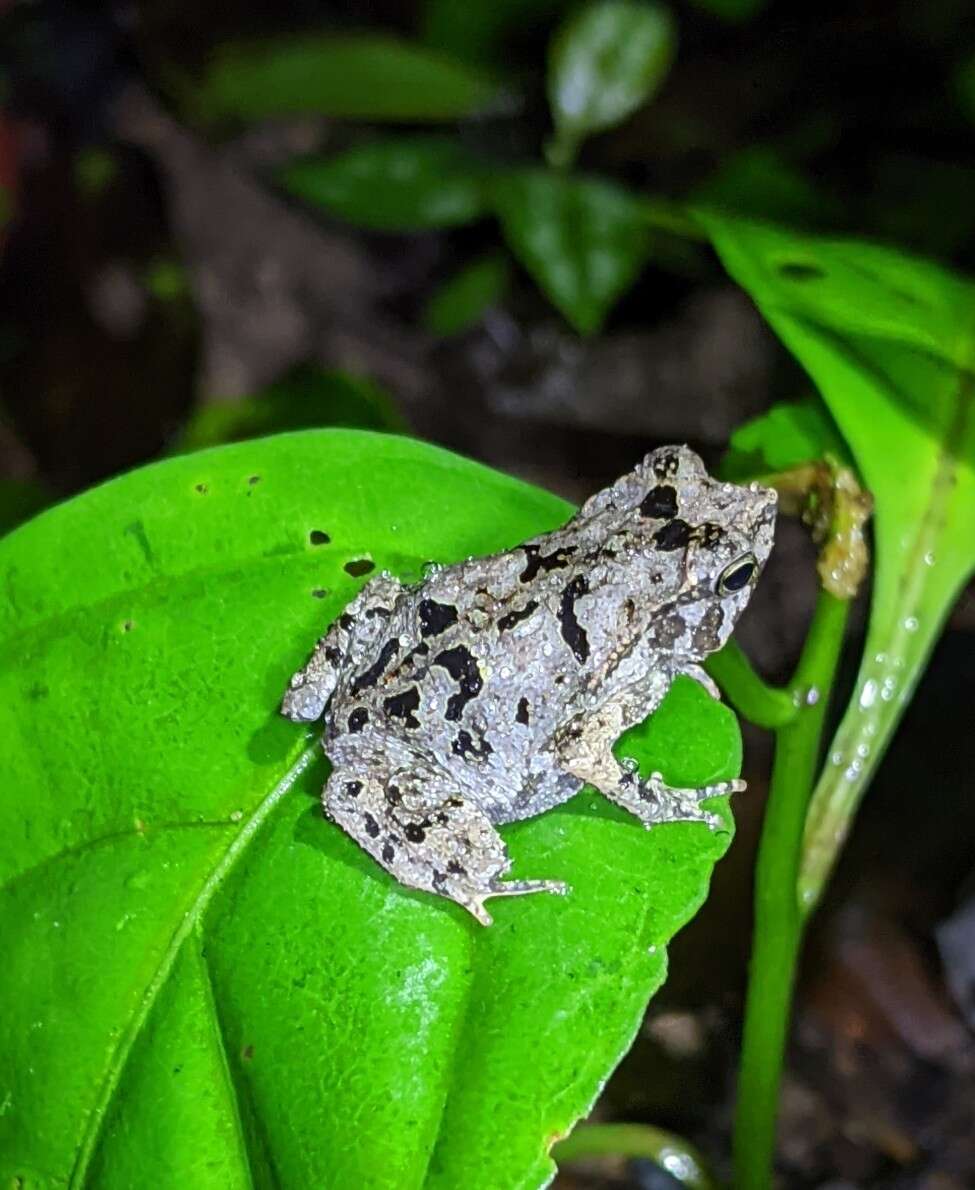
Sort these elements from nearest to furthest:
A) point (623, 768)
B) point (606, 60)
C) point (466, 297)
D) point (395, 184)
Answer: point (623, 768)
point (606, 60)
point (395, 184)
point (466, 297)

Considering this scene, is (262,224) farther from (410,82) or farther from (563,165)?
(563,165)

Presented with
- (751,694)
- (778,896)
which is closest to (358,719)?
(751,694)

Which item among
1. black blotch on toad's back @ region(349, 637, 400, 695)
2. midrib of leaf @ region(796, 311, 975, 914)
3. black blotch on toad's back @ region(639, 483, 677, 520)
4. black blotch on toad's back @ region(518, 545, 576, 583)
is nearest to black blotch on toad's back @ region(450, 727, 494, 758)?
black blotch on toad's back @ region(349, 637, 400, 695)

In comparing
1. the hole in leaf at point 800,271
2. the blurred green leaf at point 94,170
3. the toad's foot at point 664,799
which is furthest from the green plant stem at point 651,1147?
the blurred green leaf at point 94,170

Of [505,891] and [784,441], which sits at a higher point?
[784,441]

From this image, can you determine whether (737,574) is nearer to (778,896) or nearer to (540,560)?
(540,560)
